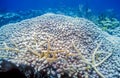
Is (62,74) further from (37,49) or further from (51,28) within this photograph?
(51,28)

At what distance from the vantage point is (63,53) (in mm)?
3533

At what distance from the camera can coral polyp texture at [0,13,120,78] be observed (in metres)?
3.23

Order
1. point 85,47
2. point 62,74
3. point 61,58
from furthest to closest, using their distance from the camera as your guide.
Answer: point 85,47, point 61,58, point 62,74

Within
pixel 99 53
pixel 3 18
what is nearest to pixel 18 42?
pixel 99 53

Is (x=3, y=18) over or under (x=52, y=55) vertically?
over

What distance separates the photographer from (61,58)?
3.38 meters

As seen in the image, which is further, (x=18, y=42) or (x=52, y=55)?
(x=18, y=42)

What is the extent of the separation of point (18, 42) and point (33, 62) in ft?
3.25

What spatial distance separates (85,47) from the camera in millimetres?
4086

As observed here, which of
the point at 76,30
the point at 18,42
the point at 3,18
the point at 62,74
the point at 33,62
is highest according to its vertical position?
the point at 3,18

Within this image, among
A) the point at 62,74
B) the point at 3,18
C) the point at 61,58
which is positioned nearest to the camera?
the point at 62,74

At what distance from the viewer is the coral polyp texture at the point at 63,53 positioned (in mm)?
3230

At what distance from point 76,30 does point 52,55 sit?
154 centimetres

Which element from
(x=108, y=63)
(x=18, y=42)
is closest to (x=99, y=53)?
(x=108, y=63)
